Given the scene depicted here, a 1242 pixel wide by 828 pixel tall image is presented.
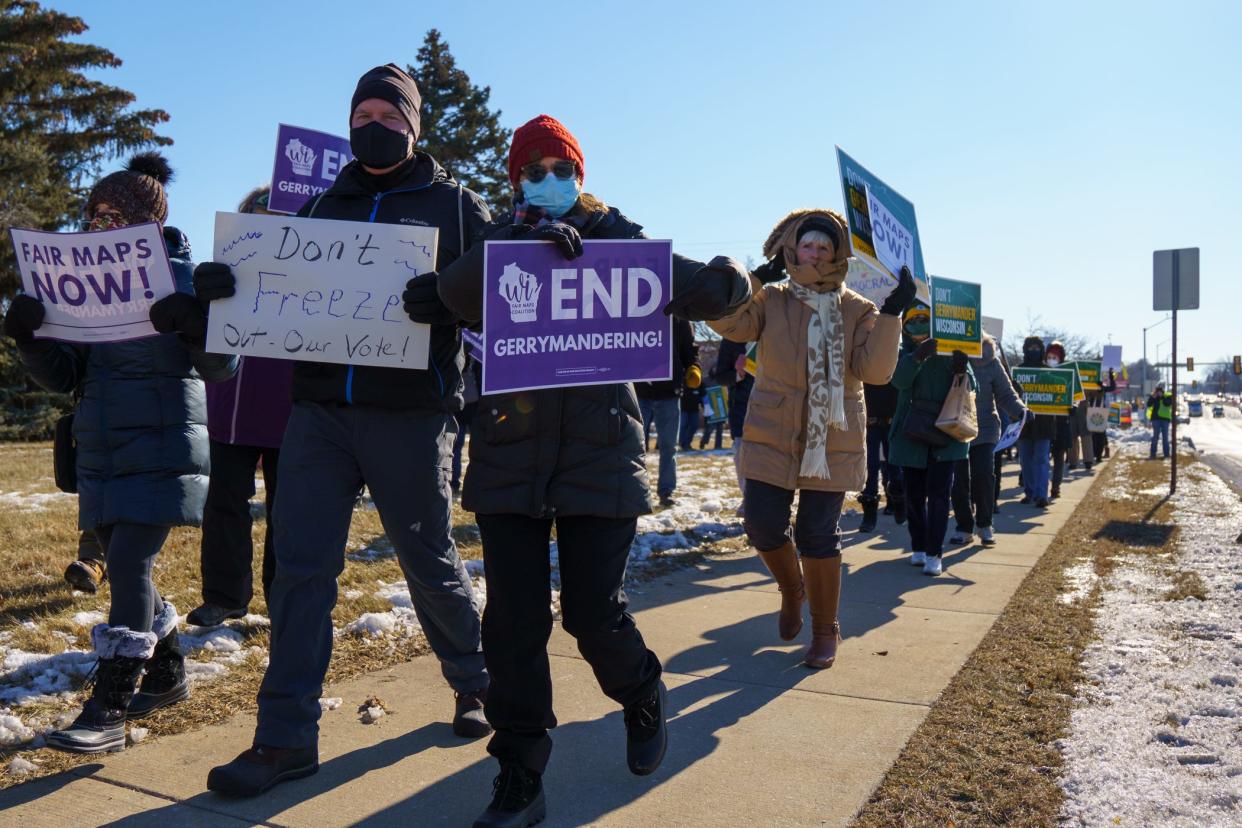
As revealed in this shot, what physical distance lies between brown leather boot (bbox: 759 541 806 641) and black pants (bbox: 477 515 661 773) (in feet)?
6.45

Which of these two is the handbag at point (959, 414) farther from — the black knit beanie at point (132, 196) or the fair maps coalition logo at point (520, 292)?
the black knit beanie at point (132, 196)

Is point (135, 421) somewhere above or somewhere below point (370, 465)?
above

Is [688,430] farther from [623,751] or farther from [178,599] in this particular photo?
[623,751]

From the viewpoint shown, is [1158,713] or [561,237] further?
[1158,713]

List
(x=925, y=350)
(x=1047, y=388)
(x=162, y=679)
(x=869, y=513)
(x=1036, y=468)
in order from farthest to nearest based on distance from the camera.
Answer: (x=1047, y=388) → (x=1036, y=468) → (x=869, y=513) → (x=925, y=350) → (x=162, y=679)

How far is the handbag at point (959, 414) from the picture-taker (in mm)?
7227

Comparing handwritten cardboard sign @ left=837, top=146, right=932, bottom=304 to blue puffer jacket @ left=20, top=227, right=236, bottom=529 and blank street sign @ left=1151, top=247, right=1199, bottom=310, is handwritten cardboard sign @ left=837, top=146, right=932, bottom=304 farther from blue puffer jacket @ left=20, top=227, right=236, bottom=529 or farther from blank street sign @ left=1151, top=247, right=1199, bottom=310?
blank street sign @ left=1151, top=247, right=1199, bottom=310

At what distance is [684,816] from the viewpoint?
3086mm

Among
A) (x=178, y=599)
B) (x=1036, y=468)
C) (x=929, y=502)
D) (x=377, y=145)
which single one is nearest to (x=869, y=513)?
(x=929, y=502)

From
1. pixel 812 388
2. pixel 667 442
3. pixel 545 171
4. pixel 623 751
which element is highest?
pixel 545 171

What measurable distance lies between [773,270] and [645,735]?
7.82 feet

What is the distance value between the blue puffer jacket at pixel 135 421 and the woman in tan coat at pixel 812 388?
7.22 feet

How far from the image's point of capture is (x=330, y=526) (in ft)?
11.0

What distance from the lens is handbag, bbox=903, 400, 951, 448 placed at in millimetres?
7289
